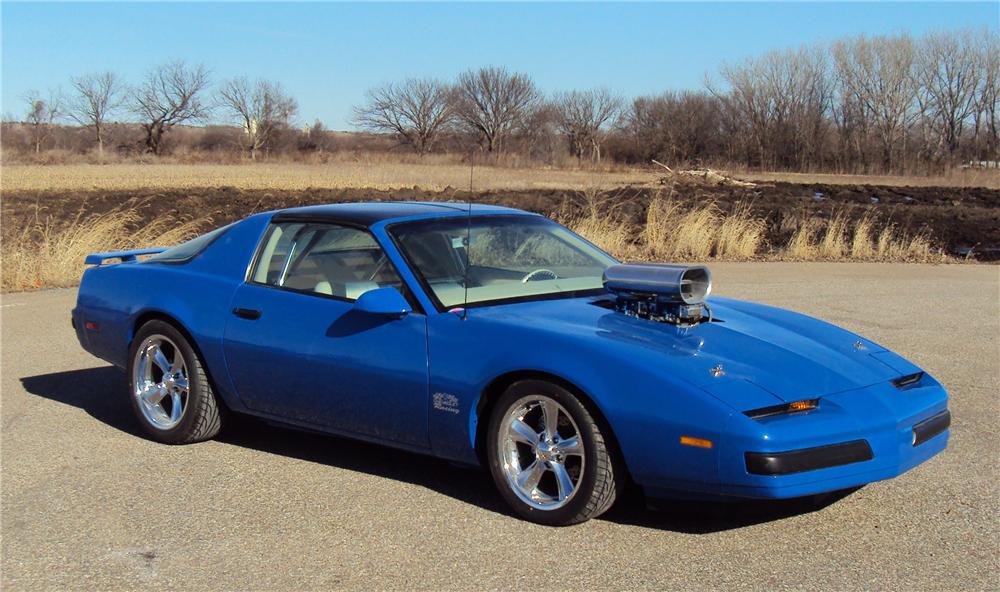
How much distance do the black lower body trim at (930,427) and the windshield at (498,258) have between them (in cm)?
174

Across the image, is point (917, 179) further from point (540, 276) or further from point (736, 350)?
point (736, 350)

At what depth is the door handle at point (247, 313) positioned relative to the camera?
5535 mm

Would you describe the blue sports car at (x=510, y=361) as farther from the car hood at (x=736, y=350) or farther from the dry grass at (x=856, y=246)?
the dry grass at (x=856, y=246)

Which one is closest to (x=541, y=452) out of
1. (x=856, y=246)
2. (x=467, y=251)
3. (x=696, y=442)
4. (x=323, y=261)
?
(x=696, y=442)

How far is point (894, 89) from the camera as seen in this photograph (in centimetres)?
7031

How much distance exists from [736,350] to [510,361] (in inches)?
37.9

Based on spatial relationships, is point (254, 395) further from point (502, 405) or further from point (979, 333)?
point (979, 333)

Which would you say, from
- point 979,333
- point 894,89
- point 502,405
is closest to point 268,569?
point 502,405

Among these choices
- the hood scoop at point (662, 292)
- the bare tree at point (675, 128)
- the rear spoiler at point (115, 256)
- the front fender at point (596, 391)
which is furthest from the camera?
the bare tree at point (675, 128)

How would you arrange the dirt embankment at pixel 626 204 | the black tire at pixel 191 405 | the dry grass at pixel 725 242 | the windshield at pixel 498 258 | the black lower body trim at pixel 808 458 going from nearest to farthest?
→ the black lower body trim at pixel 808 458, the windshield at pixel 498 258, the black tire at pixel 191 405, the dry grass at pixel 725 242, the dirt embankment at pixel 626 204

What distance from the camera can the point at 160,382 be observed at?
6.08 metres

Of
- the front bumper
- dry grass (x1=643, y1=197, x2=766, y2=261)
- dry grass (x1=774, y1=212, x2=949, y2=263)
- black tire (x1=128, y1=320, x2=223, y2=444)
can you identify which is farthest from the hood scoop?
dry grass (x1=774, y1=212, x2=949, y2=263)

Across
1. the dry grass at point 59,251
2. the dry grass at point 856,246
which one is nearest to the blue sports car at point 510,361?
the dry grass at point 59,251

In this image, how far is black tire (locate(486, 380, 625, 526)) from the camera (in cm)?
430
